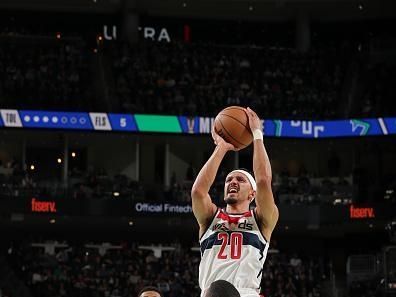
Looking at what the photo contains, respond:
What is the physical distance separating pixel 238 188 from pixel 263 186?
225mm

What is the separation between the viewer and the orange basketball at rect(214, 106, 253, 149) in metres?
8.02

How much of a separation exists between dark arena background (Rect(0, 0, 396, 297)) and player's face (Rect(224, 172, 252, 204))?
872 inches

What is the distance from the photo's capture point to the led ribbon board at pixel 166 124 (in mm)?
33656

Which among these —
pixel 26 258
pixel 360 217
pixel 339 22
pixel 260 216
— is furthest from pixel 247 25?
pixel 260 216

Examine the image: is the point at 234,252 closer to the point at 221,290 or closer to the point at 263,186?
the point at 263,186

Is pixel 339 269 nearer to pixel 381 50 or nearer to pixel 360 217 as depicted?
pixel 360 217

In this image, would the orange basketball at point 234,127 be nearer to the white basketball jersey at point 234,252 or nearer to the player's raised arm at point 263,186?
the player's raised arm at point 263,186

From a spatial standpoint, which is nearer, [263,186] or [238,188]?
[263,186]

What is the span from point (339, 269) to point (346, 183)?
143 inches

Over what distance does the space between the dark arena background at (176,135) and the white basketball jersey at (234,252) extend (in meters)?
22.0

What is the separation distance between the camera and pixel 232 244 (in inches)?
308

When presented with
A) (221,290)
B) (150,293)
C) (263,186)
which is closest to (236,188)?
(263,186)

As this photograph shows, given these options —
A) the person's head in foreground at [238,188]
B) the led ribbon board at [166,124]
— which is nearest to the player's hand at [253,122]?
the person's head in foreground at [238,188]

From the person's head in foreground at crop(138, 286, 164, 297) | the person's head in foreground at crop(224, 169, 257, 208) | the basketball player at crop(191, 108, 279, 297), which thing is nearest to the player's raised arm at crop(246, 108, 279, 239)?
the basketball player at crop(191, 108, 279, 297)
